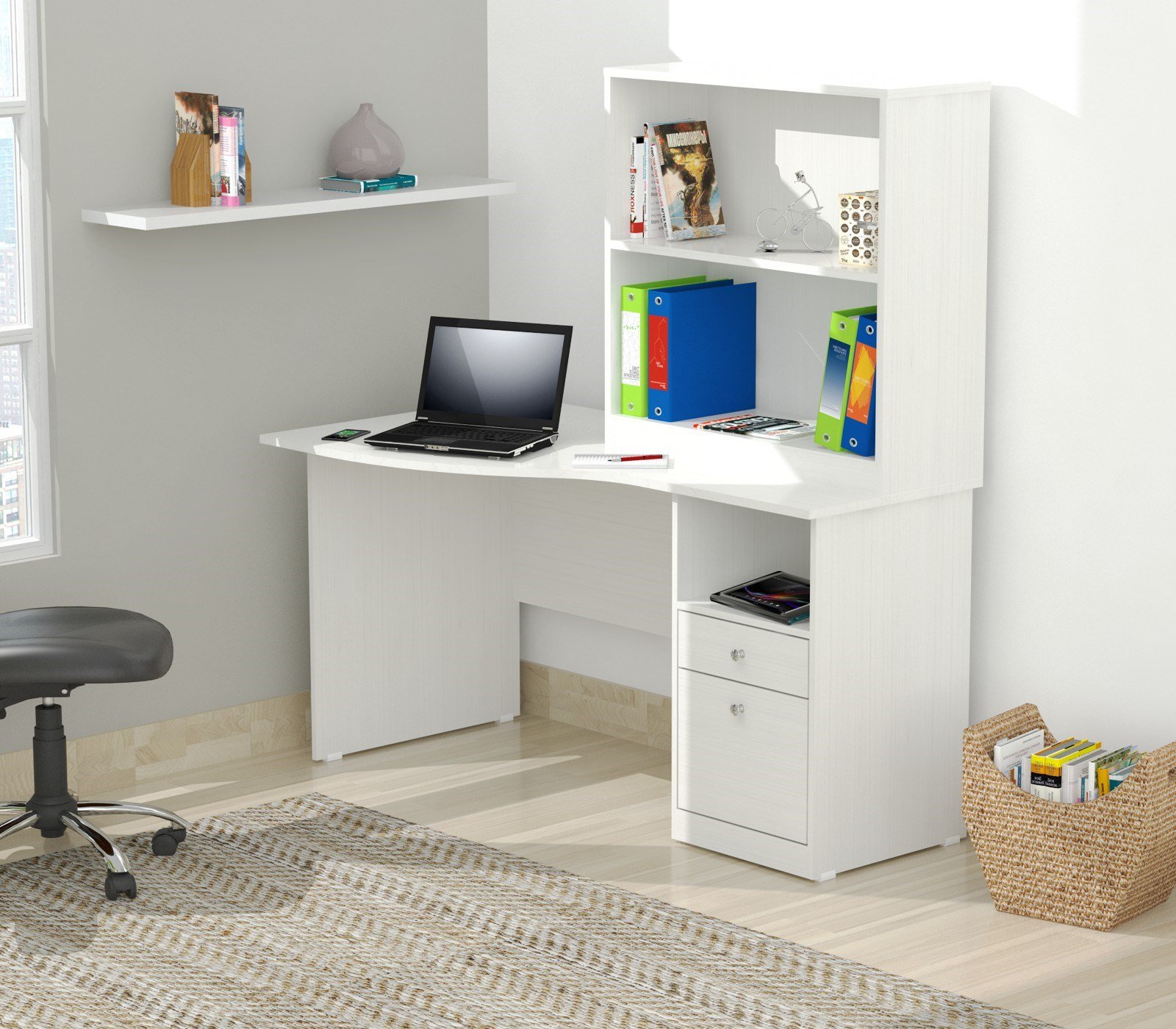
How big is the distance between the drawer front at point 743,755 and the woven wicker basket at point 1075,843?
341 mm

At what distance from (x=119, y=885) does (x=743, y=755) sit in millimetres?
1265

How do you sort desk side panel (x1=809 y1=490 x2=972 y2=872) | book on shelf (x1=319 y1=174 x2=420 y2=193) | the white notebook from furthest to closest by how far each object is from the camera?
book on shelf (x1=319 y1=174 x2=420 y2=193) < the white notebook < desk side panel (x1=809 y1=490 x2=972 y2=872)

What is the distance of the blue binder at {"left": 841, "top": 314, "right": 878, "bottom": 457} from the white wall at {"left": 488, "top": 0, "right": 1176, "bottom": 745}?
330 mm

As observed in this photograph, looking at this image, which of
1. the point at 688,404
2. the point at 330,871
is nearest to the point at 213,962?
the point at 330,871

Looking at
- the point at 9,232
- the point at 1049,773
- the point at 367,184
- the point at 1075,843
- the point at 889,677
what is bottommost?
the point at 1075,843

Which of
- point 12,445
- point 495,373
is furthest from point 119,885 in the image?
point 495,373

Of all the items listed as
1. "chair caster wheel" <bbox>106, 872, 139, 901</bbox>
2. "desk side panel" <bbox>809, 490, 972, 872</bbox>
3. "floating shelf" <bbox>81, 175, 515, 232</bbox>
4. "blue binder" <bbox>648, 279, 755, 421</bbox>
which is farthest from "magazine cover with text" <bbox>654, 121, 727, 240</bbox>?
"chair caster wheel" <bbox>106, 872, 139, 901</bbox>

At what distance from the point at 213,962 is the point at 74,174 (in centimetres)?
182

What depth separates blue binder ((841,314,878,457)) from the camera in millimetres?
3895

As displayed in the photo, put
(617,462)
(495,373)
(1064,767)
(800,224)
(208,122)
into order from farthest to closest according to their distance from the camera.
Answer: (495,373), (208,122), (800,224), (617,462), (1064,767)

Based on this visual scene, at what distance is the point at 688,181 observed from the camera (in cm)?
431

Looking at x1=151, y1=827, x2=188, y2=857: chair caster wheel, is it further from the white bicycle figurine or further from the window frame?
the white bicycle figurine

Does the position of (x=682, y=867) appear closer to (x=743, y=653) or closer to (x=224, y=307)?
(x=743, y=653)

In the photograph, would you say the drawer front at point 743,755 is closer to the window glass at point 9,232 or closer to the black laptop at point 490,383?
the black laptop at point 490,383
